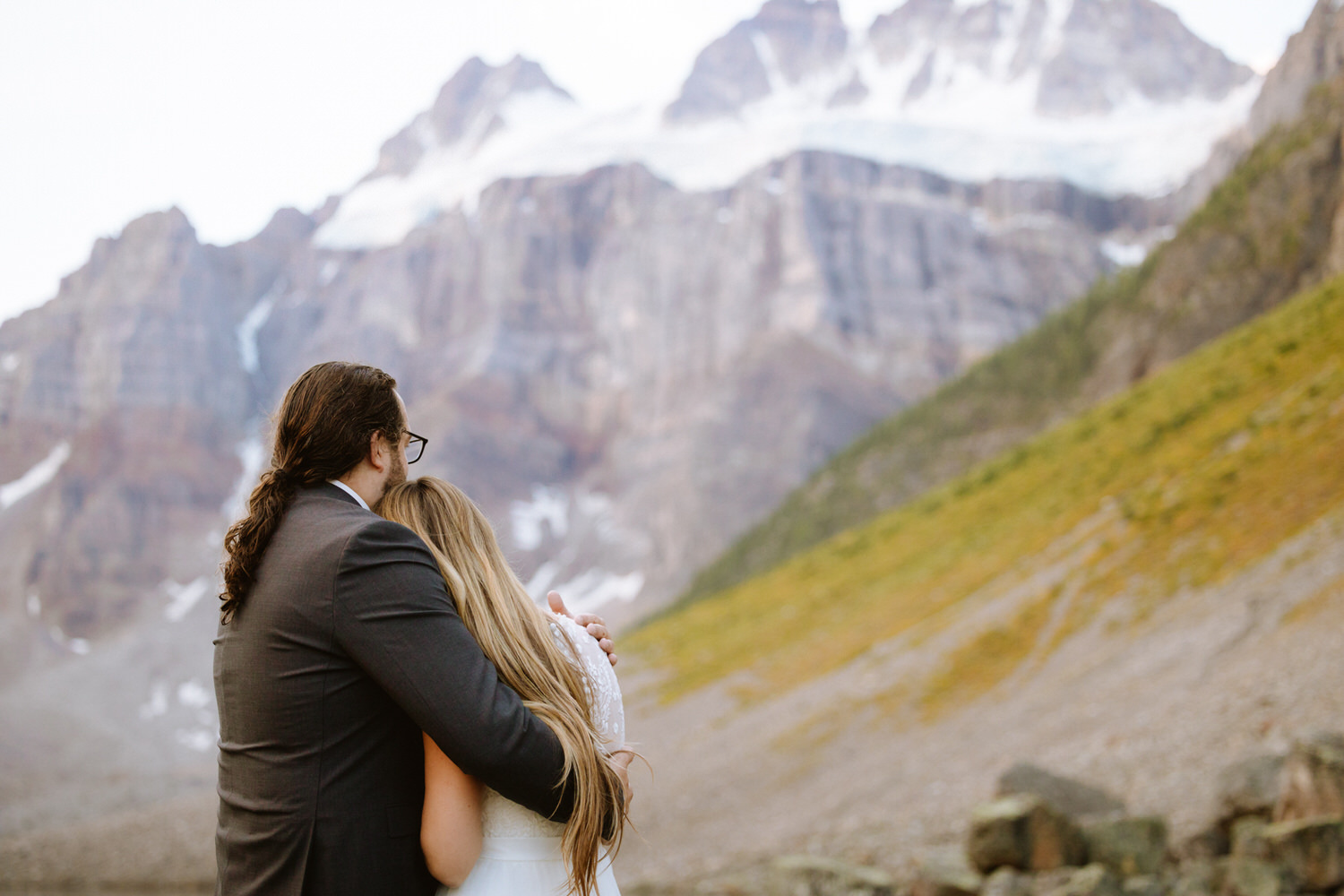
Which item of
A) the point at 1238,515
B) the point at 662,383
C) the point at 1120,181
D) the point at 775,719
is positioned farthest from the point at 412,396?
the point at 1238,515

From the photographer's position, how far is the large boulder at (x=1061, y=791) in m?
16.5

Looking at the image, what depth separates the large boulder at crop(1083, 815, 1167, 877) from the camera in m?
12.6

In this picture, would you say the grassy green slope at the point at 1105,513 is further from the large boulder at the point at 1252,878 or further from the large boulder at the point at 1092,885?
the large boulder at the point at 1252,878

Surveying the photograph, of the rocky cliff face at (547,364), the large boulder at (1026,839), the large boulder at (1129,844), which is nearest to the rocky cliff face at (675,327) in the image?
the rocky cliff face at (547,364)

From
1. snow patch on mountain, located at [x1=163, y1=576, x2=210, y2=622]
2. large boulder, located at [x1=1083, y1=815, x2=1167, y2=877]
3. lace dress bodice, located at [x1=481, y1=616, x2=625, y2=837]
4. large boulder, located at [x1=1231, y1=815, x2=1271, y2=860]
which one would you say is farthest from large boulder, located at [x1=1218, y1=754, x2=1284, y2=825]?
snow patch on mountain, located at [x1=163, y1=576, x2=210, y2=622]

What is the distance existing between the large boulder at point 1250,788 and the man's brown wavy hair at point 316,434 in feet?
38.8

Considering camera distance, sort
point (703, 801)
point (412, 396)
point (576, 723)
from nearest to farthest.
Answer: point (576, 723) < point (703, 801) < point (412, 396)

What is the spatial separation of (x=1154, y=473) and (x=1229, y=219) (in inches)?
1225

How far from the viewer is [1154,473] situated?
3531 centimetres

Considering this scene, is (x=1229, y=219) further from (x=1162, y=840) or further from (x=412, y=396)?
(x=412, y=396)

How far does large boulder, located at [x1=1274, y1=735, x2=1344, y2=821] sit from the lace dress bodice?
385 inches

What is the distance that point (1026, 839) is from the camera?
44.4ft

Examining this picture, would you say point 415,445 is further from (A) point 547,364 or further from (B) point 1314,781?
(A) point 547,364

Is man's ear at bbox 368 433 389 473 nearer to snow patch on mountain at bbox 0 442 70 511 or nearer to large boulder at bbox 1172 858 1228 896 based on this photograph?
large boulder at bbox 1172 858 1228 896
